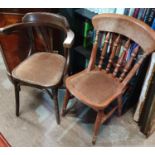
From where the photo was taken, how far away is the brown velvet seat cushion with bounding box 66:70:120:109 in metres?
1.48

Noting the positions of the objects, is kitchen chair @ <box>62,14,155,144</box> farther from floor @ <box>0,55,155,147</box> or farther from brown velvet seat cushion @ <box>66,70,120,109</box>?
floor @ <box>0,55,155,147</box>

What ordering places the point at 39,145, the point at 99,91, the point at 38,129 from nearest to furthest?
the point at 99,91 < the point at 39,145 < the point at 38,129

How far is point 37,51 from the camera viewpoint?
2.01 m

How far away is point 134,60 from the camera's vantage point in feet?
5.24

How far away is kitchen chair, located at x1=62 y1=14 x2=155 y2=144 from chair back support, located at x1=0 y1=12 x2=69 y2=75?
0.35 metres

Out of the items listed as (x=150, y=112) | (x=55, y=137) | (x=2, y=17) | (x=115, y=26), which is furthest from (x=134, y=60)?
(x=2, y=17)

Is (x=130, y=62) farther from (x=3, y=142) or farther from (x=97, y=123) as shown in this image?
(x=3, y=142)

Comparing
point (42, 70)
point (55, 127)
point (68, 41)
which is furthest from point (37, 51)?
point (55, 127)

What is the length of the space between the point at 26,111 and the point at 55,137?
1.29 feet

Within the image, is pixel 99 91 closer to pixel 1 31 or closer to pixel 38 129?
pixel 38 129

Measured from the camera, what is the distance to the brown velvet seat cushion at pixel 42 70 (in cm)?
160

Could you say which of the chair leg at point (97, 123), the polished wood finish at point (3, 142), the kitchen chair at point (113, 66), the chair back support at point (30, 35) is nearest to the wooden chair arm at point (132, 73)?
the kitchen chair at point (113, 66)
